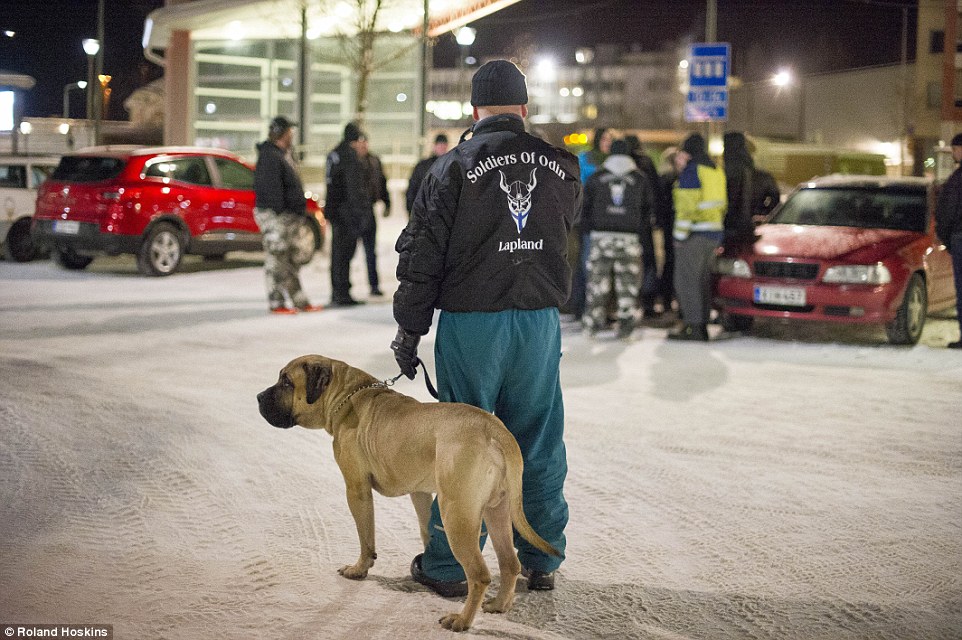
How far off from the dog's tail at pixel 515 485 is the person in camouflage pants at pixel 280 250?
940cm

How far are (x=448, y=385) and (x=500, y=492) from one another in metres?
0.63

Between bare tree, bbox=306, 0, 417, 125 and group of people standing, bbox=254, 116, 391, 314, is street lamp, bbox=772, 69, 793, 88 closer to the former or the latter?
bare tree, bbox=306, 0, 417, 125

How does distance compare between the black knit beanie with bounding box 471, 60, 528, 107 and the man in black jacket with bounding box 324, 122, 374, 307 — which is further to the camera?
the man in black jacket with bounding box 324, 122, 374, 307

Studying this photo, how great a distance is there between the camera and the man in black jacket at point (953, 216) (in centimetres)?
1193

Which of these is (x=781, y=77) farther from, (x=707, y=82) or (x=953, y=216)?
(x=953, y=216)

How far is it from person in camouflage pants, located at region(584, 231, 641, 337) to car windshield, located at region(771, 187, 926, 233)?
2316mm

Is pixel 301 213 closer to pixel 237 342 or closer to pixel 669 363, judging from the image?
pixel 237 342

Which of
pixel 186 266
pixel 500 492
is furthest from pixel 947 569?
pixel 186 266

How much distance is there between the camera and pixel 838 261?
39.8 feet

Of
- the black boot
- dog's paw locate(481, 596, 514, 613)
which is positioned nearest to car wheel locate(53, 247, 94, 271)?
the black boot

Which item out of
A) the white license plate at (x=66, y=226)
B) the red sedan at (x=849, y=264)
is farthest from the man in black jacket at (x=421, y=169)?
the white license plate at (x=66, y=226)

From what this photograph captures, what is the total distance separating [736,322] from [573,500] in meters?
7.45

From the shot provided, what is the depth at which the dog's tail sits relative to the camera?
4406mm

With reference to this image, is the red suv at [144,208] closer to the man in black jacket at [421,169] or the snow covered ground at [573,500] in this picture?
the man in black jacket at [421,169]
